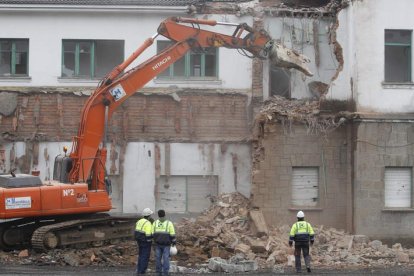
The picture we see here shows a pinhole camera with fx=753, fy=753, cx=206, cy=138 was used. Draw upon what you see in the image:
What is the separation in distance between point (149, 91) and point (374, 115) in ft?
26.3

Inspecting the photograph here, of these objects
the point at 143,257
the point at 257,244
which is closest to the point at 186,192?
the point at 257,244

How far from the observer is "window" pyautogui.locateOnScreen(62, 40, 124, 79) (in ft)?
89.4

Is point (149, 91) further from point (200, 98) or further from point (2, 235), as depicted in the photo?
point (2, 235)

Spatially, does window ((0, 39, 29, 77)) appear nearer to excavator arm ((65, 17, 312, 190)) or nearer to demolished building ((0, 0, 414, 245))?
demolished building ((0, 0, 414, 245))

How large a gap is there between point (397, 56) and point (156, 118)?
340 inches

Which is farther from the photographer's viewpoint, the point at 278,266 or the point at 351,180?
the point at 351,180

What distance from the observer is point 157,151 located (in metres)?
26.9

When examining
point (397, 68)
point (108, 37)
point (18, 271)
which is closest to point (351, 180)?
point (397, 68)

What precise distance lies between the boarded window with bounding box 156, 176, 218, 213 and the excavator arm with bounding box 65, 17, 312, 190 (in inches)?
256

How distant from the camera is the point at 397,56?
25.0 meters

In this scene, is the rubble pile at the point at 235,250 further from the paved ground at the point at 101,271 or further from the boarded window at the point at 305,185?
the boarded window at the point at 305,185

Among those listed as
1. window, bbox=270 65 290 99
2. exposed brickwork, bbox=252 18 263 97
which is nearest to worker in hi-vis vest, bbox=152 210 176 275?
exposed brickwork, bbox=252 18 263 97

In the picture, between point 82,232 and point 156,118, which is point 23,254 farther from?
point 156,118

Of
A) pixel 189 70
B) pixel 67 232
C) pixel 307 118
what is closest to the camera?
pixel 67 232
